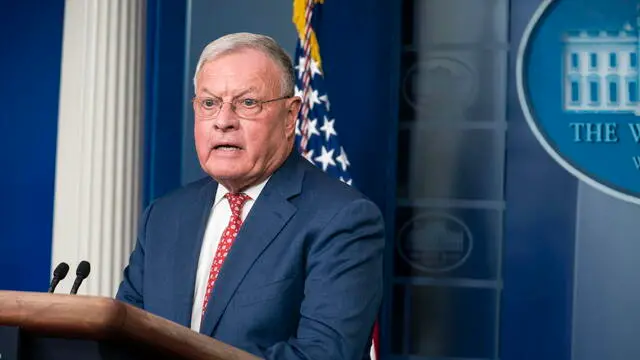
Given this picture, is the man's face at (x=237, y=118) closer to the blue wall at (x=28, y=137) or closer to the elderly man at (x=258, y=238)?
the elderly man at (x=258, y=238)

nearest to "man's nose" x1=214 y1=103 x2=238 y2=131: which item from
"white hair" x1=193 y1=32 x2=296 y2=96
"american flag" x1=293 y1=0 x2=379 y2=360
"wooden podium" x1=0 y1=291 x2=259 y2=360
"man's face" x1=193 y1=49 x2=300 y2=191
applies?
"man's face" x1=193 y1=49 x2=300 y2=191

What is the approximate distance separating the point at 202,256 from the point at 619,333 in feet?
7.42

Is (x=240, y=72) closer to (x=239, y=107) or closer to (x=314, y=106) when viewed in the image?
(x=239, y=107)

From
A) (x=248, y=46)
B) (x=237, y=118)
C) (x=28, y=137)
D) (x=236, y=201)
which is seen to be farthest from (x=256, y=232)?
(x=28, y=137)

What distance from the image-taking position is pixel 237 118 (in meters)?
2.21

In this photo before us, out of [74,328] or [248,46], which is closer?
[74,328]

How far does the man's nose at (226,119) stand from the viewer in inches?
86.5

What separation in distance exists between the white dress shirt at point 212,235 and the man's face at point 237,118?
6 cm

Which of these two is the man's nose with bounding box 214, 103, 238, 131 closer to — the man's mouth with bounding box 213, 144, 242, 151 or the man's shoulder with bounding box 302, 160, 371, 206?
the man's mouth with bounding box 213, 144, 242, 151

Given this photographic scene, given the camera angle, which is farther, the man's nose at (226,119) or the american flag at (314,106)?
the american flag at (314,106)

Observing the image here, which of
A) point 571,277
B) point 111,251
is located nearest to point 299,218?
point 111,251

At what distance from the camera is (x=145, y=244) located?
2322mm

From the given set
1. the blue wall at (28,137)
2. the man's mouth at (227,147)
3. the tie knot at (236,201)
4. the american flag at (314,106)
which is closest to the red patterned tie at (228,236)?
the tie knot at (236,201)

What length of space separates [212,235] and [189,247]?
6cm
